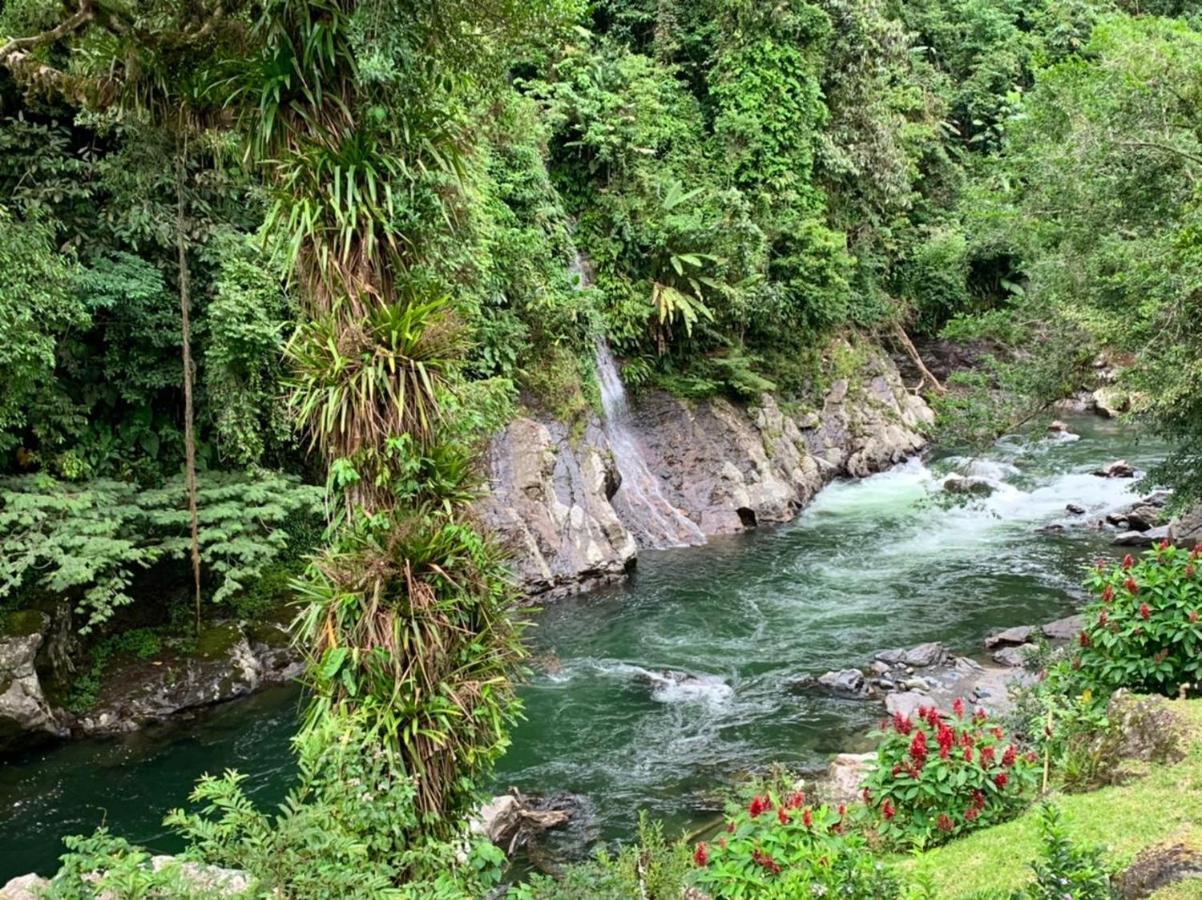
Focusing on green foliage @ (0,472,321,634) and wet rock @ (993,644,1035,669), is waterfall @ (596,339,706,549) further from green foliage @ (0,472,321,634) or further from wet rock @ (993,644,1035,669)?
green foliage @ (0,472,321,634)

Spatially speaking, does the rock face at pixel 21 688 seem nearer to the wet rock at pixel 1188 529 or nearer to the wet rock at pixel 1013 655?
the wet rock at pixel 1013 655

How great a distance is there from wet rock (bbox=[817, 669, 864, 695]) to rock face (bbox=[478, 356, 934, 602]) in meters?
3.95

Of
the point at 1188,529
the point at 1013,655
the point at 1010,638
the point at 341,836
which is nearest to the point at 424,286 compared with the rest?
the point at 341,836

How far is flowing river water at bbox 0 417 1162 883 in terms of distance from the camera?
8.08 meters

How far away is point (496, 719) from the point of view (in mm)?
5160

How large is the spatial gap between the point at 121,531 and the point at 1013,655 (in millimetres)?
10446

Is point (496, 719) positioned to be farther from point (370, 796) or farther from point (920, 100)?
point (920, 100)

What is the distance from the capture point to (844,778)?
7430 mm

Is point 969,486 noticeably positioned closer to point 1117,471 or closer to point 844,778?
point 1117,471

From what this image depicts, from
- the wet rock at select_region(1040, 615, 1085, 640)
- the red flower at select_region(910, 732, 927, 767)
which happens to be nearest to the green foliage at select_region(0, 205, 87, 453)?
the red flower at select_region(910, 732, 927, 767)

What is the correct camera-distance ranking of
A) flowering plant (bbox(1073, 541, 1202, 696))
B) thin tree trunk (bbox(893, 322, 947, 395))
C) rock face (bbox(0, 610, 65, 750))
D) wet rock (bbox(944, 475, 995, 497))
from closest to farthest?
flowering plant (bbox(1073, 541, 1202, 696))
rock face (bbox(0, 610, 65, 750))
wet rock (bbox(944, 475, 995, 497))
thin tree trunk (bbox(893, 322, 947, 395))

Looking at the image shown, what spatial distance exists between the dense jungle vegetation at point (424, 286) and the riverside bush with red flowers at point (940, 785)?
141mm

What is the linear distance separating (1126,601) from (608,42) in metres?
18.2

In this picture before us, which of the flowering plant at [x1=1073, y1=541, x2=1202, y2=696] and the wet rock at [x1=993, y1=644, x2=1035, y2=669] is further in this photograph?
the wet rock at [x1=993, y1=644, x2=1035, y2=669]
